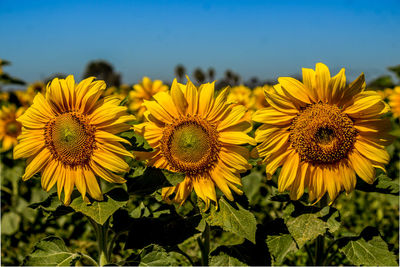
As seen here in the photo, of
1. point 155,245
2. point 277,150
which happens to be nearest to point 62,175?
point 155,245

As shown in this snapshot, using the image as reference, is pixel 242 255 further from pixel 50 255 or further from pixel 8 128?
pixel 8 128

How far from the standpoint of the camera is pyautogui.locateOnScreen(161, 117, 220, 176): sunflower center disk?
7.12 feet

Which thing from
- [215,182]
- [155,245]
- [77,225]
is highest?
→ [215,182]

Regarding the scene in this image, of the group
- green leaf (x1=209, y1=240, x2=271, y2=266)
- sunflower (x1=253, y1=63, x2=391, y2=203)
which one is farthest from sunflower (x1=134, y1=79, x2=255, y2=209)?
green leaf (x1=209, y1=240, x2=271, y2=266)

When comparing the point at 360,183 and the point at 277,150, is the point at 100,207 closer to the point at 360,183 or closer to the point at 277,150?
the point at 277,150

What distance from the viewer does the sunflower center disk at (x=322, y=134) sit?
2080 millimetres

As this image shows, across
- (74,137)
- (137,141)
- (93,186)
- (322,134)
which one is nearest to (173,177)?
(137,141)

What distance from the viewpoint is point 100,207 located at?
2148 mm

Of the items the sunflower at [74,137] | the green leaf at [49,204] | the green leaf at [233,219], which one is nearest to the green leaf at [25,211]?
the green leaf at [49,204]

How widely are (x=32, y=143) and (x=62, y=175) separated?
224mm

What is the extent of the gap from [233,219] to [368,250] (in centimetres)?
79

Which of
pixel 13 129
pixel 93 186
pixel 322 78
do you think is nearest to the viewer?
pixel 322 78

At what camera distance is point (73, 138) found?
211 centimetres

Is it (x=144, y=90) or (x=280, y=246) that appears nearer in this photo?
(x=280, y=246)
